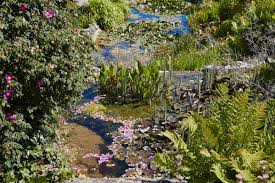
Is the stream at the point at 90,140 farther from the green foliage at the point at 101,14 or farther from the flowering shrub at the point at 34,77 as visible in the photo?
the green foliage at the point at 101,14

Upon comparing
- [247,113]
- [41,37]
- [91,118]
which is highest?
[41,37]

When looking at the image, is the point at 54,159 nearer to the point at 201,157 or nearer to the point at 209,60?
the point at 201,157

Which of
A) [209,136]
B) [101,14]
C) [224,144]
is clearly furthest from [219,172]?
[101,14]

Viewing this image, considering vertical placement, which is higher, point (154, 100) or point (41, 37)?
point (41, 37)

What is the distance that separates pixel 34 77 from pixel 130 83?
115 inches

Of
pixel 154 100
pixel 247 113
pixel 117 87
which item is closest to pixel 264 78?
pixel 154 100

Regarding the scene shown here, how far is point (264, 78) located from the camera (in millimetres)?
7375

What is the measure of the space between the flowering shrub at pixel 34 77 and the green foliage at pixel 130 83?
2015 millimetres

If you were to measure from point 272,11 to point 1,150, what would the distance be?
771cm

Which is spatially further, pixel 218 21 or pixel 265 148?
pixel 218 21

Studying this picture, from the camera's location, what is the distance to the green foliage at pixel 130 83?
741 centimetres

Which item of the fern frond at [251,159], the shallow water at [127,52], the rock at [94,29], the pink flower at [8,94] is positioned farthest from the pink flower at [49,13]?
the rock at [94,29]

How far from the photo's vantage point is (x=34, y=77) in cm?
475

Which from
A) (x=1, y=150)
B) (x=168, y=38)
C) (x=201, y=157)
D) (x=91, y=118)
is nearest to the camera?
(x=201, y=157)
